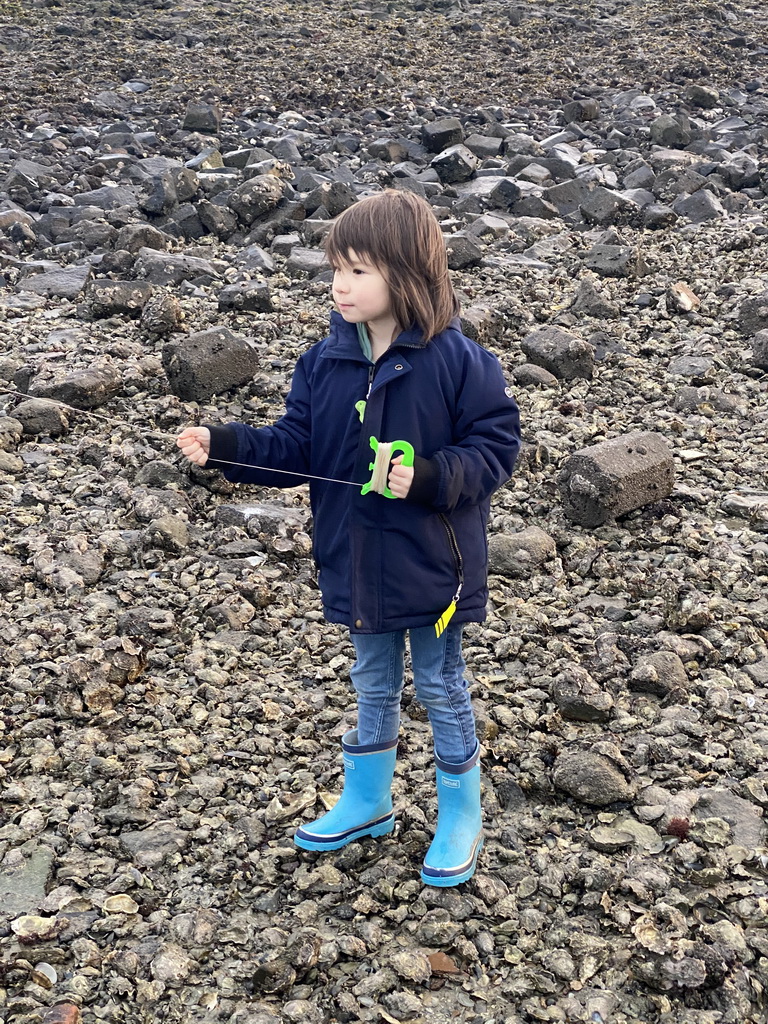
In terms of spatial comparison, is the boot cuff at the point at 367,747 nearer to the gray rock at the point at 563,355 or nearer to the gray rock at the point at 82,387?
the gray rock at the point at 82,387

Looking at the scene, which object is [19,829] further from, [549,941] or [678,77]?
[678,77]

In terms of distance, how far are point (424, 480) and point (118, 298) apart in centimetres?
506

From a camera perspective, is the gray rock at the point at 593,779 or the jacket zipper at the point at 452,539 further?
the gray rock at the point at 593,779

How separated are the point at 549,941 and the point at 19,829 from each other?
1.55m

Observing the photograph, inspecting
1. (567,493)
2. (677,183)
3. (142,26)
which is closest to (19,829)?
(567,493)

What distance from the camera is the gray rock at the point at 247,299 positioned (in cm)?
725

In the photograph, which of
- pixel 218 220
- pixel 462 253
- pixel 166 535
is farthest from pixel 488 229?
pixel 166 535

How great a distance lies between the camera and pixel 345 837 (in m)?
3.07

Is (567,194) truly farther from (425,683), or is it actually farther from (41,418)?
(425,683)

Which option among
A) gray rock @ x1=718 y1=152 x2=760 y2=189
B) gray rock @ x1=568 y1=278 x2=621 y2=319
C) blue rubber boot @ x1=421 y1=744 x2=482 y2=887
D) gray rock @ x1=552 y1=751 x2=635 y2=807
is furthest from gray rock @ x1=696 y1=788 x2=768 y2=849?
gray rock @ x1=718 y1=152 x2=760 y2=189

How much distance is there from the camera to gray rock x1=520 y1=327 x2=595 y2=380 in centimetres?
641

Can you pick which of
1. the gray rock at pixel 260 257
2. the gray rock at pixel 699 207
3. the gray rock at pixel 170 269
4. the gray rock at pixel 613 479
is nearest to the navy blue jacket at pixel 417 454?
the gray rock at pixel 613 479

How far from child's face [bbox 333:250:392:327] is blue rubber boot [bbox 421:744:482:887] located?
126 centimetres

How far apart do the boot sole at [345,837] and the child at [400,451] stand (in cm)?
24
